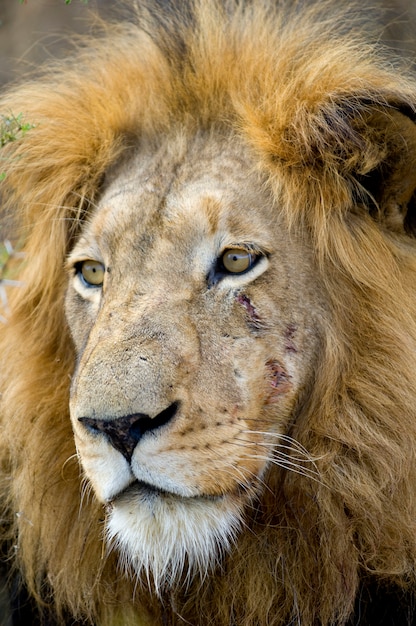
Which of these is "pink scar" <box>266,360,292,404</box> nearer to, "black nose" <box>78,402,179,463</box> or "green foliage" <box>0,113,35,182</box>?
"black nose" <box>78,402,179,463</box>

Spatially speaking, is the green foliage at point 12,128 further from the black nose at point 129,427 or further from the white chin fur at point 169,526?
the white chin fur at point 169,526

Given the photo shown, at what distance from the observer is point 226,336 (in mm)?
2791

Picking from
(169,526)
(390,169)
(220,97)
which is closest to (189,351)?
(169,526)

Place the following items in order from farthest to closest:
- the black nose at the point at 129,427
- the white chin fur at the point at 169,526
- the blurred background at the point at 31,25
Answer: the blurred background at the point at 31,25, the white chin fur at the point at 169,526, the black nose at the point at 129,427

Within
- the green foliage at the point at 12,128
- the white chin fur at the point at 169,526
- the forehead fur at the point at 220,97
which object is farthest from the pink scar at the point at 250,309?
the green foliage at the point at 12,128

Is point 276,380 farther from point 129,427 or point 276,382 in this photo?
point 129,427

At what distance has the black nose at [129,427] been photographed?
253cm

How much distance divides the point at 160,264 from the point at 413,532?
108 cm

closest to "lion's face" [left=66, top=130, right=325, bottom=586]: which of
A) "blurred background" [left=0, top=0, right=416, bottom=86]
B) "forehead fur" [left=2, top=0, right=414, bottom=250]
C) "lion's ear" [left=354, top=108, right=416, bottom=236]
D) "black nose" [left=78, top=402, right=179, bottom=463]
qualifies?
"black nose" [left=78, top=402, right=179, bottom=463]

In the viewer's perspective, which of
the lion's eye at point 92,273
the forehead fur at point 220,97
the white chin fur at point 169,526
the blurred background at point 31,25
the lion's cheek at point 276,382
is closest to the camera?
the white chin fur at point 169,526

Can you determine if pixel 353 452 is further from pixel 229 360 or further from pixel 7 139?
pixel 7 139

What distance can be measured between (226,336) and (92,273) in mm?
641

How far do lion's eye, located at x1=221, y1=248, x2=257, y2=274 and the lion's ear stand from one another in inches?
16.5

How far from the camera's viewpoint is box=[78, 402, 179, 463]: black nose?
2.53 m
